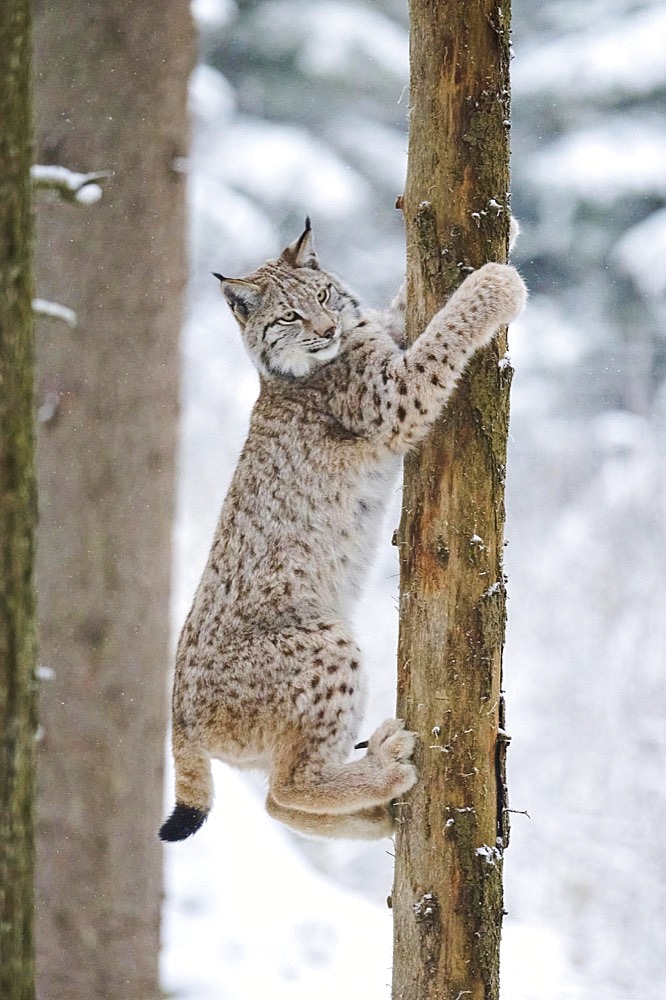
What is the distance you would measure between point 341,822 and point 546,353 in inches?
217

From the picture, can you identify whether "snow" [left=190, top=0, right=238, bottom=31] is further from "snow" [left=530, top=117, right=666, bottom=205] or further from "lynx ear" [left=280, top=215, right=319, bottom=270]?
"lynx ear" [left=280, top=215, right=319, bottom=270]

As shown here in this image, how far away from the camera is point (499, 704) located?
107 inches

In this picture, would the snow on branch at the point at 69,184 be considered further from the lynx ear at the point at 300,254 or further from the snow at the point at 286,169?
the snow at the point at 286,169

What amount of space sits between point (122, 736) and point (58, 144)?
2.60m

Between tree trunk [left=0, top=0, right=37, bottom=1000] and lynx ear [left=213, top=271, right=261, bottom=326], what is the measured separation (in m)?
1.41

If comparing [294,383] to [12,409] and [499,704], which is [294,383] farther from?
[12,409]

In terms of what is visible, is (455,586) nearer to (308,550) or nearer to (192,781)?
(308,550)

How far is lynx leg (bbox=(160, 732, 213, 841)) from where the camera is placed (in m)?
3.08

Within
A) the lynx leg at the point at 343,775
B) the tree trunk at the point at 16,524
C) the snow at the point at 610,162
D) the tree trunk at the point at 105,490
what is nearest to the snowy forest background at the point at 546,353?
the snow at the point at 610,162

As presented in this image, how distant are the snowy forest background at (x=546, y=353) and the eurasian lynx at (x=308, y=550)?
414cm

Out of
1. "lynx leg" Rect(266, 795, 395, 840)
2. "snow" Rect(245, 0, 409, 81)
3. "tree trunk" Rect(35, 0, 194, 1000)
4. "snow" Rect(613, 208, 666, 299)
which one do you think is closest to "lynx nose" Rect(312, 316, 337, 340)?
"lynx leg" Rect(266, 795, 395, 840)

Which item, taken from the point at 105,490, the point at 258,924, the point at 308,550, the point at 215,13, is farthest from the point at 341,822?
the point at 215,13

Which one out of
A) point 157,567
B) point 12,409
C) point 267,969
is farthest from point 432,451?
point 267,969

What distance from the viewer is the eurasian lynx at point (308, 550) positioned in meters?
2.88
